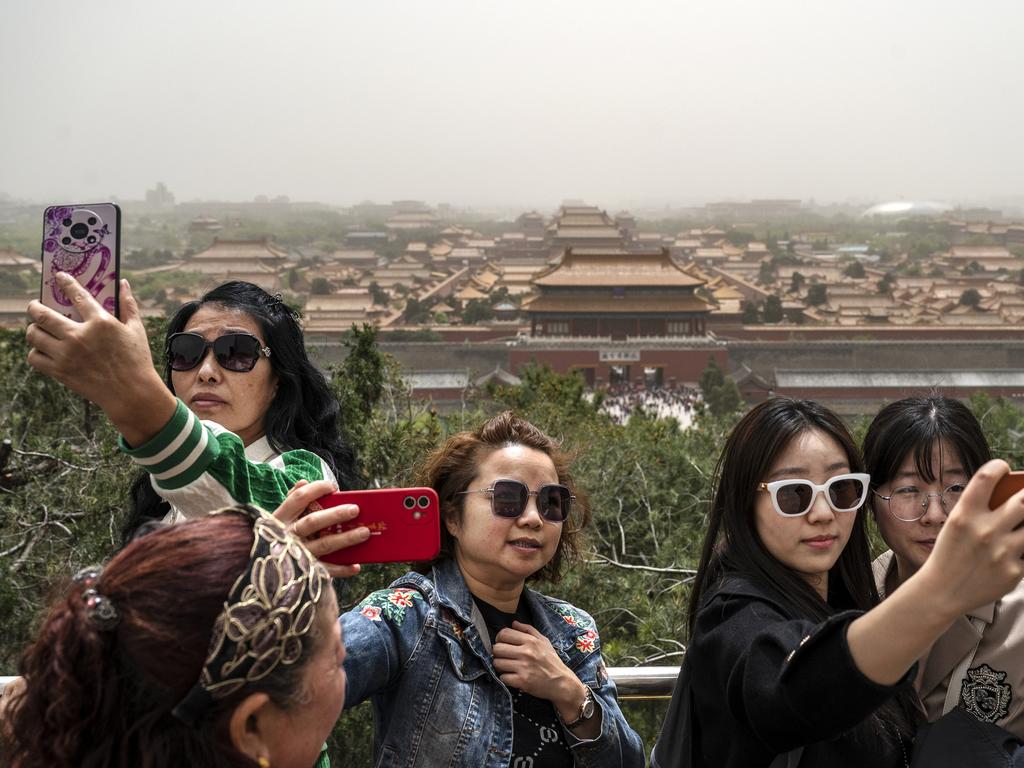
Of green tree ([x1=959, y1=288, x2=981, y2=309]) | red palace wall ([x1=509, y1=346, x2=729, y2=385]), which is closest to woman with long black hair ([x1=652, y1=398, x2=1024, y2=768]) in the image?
red palace wall ([x1=509, y1=346, x2=729, y2=385])

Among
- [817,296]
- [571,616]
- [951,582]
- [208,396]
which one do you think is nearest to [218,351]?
[208,396]

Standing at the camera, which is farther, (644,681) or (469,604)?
(644,681)

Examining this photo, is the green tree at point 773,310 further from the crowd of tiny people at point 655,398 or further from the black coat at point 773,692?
the black coat at point 773,692

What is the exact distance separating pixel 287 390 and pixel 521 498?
413 mm

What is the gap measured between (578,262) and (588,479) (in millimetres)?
21211

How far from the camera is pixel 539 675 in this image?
122 centimetres

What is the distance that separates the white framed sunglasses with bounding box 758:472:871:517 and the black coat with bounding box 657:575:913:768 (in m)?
0.11

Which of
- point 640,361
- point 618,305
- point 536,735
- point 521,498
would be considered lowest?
point 640,361

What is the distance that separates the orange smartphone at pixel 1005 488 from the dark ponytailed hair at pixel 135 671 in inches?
22.6

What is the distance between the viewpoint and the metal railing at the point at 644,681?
5.31ft

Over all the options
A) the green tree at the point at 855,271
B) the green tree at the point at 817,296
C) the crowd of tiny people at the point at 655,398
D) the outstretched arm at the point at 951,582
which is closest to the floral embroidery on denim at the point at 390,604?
the outstretched arm at the point at 951,582

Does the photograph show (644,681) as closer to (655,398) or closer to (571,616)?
(571,616)

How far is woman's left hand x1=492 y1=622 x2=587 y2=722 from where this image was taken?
1225 mm

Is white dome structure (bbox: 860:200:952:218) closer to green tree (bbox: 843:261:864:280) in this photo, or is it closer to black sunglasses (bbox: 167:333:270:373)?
green tree (bbox: 843:261:864:280)
